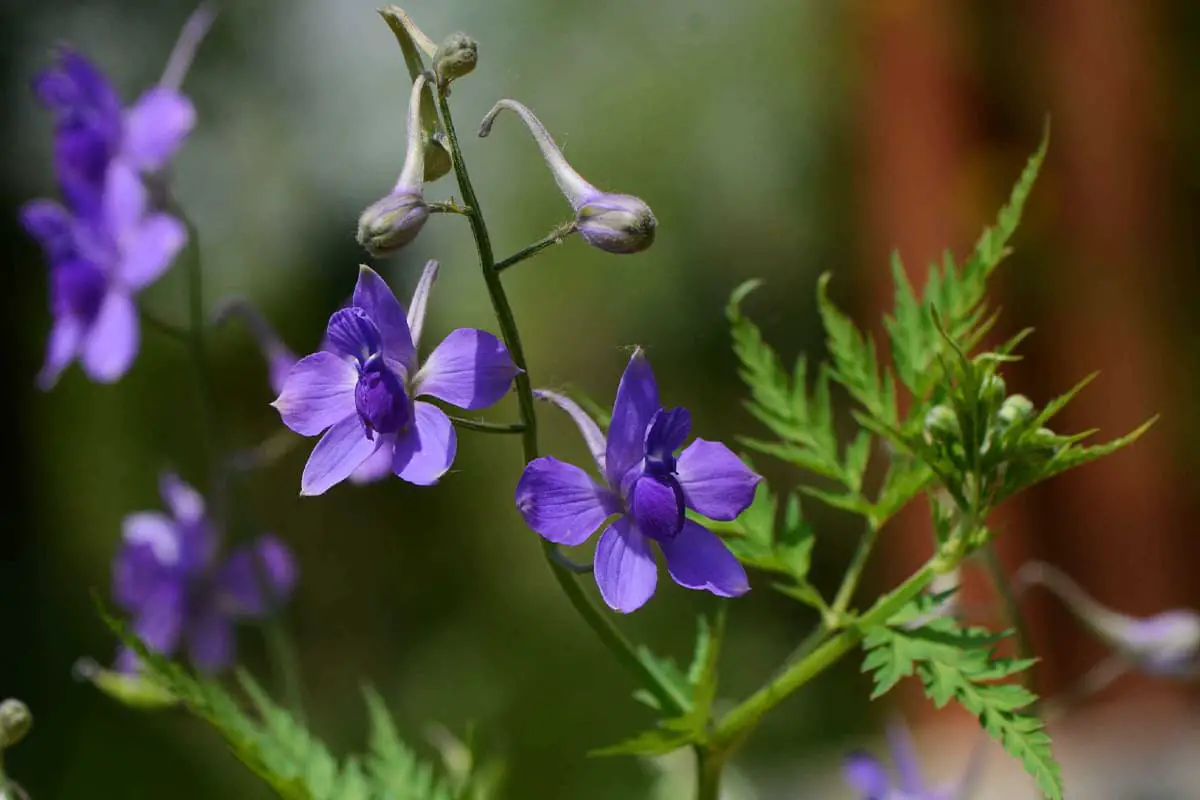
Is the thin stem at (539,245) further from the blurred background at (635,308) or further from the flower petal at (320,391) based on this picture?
the blurred background at (635,308)

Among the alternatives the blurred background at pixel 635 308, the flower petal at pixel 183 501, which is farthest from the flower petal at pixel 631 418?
the blurred background at pixel 635 308

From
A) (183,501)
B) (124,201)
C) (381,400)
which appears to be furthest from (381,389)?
(183,501)

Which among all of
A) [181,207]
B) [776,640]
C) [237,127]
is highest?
[237,127]

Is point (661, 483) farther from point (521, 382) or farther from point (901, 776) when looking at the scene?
point (901, 776)

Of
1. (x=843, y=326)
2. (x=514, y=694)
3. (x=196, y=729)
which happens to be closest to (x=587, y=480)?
(x=843, y=326)

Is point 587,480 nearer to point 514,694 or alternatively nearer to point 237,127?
point 514,694

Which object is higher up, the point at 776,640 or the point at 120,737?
the point at 120,737
